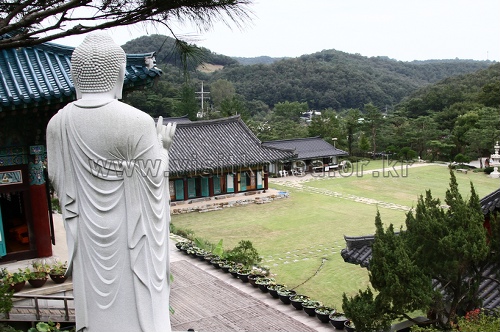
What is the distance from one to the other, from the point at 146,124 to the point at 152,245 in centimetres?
96

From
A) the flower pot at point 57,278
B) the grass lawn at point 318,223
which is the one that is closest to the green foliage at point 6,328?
the flower pot at point 57,278

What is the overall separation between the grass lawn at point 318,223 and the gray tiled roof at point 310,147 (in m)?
3.93

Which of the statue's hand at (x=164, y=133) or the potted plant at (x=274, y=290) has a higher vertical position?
the statue's hand at (x=164, y=133)

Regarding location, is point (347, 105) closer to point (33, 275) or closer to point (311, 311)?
point (311, 311)

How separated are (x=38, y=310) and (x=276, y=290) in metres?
4.41

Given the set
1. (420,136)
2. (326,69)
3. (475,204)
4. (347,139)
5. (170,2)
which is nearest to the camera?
(170,2)

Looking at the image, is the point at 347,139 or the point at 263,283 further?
the point at 347,139

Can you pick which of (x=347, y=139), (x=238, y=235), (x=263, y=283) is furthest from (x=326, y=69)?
(x=263, y=283)

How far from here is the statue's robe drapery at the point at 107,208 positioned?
11.9ft

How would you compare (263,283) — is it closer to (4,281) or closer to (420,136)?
(4,281)

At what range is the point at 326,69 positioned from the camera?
84500 mm

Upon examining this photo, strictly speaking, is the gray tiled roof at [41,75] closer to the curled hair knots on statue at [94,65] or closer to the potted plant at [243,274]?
the curled hair knots on statue at [94,65]

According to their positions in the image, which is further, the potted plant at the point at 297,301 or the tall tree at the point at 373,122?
the tall tree at the point at 373,122

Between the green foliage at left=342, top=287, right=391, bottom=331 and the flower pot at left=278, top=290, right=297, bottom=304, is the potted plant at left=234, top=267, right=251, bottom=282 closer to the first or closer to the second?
the flower pot at left=278, top=290, right=297, bottom=304
